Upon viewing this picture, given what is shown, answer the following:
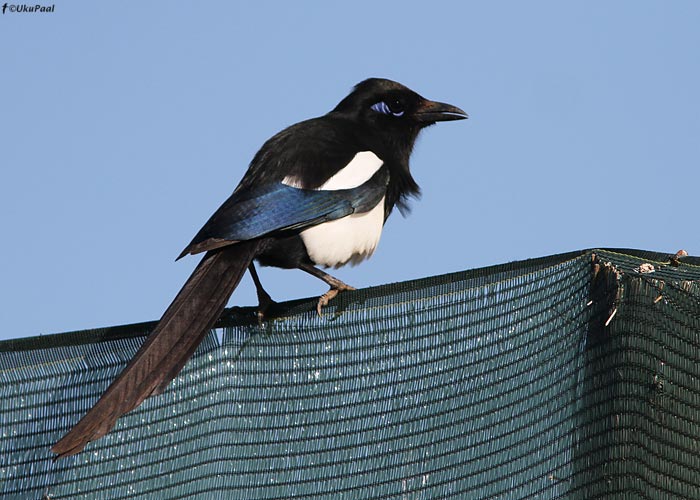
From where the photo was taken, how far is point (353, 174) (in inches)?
162

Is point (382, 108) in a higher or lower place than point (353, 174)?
higher

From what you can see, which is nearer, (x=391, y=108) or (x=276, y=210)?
(x=276, y=210)

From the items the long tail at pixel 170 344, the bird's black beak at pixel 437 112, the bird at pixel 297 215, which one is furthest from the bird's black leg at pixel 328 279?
the bird's black beak at pixel 437 112

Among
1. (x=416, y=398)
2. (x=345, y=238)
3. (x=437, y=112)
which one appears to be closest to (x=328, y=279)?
(x=345, y=238)

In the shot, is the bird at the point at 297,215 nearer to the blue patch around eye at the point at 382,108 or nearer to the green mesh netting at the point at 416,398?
the blue patch around eye at the point at 382,108

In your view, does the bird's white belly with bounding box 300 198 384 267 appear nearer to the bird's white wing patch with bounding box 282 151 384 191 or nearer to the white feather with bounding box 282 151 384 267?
the white feather with bounding box 282 151 384 267

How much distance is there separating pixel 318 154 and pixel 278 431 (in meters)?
1.63

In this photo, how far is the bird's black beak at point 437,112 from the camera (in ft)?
16.0

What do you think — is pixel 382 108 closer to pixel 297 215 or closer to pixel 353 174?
pixel 353 174

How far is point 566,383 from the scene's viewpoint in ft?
7.75

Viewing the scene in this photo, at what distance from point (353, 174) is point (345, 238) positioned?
0.23 metres

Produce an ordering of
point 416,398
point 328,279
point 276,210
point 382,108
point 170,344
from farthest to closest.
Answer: point 382,108, point 328,279, point 276,210, point 170,344, point 416,398

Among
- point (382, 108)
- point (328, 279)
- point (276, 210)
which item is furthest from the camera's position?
point (382, 108)

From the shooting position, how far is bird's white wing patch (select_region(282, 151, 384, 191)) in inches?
156
